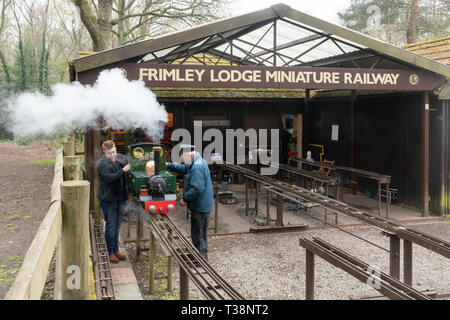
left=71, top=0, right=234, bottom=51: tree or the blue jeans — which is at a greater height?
left=71, top=0, right=234, bottom=51: tree

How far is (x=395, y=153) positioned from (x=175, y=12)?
44.3 feet

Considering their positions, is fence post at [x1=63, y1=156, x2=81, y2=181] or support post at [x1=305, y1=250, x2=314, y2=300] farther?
fence post at [x1=63, y1=156, x2=81, y2=181]

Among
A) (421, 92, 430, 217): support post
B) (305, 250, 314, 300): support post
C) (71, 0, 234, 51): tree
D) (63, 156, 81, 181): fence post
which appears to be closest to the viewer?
(305, 250, 314, 300): support post

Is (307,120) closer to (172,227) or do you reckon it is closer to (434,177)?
(434,177)

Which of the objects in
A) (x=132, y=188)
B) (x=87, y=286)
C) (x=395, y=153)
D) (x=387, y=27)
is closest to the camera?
(x=87, y=286)

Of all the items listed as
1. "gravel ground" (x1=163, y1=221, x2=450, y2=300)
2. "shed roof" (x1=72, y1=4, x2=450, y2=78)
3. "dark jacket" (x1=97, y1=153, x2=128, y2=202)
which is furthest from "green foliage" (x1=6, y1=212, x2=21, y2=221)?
"gravel ground" (x1=163, y1=221, x2=450, y2=300)

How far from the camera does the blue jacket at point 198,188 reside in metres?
6.98

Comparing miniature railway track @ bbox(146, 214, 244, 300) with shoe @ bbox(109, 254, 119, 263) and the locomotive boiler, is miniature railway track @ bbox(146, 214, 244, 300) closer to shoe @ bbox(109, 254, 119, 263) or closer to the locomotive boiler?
the locomotive boiler

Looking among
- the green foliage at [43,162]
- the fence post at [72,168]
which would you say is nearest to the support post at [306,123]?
the fence post at [72,168]

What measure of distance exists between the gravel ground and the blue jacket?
3.69ft

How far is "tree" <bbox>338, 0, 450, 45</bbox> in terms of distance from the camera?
81.8ft

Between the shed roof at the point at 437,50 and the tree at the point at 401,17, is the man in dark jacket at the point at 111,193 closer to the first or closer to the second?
the shed roof at the point at 437,50
